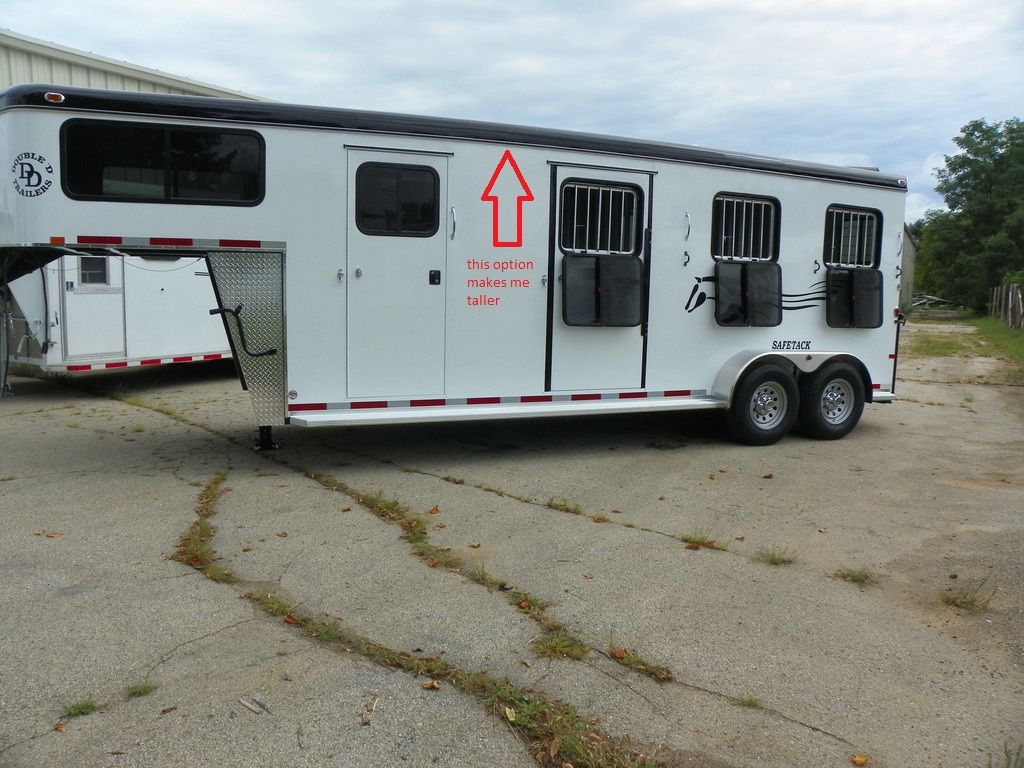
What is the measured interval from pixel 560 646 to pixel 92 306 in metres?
9.39

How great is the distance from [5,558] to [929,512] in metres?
6.13

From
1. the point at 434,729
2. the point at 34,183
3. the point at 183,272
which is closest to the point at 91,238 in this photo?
the point at 34,183

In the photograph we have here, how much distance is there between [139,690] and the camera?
11.4 ft

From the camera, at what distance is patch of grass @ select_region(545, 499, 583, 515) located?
20.4 feet

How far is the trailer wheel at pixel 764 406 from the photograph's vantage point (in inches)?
337

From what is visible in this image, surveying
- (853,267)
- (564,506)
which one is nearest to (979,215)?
(853,267)

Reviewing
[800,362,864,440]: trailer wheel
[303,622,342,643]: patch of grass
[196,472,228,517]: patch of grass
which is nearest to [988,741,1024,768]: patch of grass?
[303,622,342,643]: patch of grass

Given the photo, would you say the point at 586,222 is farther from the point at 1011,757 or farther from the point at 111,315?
the point at 111,315

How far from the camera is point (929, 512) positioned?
246 inches

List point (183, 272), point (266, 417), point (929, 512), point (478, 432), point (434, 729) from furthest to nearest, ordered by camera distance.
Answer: point (183, 272), point (478, 432), point (266, 417), point (929, 512), point (434, 729)

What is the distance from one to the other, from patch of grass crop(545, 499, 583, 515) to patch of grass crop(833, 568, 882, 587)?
6.19 feet

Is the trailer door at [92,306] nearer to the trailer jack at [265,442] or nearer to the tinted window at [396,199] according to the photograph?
the trailer jack at [265,442]

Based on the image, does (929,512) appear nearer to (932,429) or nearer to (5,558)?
(932,429)

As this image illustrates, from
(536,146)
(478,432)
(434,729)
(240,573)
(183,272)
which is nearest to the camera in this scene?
(434,729)
